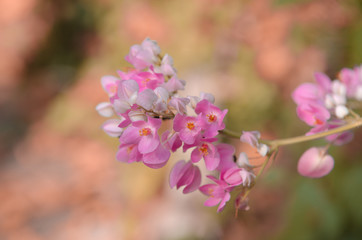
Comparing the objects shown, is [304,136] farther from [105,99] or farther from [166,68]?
[105,99]

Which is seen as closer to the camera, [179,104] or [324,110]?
[179,104]

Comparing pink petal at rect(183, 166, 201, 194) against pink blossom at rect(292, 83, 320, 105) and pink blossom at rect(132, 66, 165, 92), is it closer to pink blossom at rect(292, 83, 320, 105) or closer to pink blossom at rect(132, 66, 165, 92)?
pink blossom at rect(132, 66, 165, 92)

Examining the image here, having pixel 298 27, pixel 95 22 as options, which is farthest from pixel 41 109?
pixel 298 27

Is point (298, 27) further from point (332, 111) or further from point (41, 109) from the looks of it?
point (41, 109)

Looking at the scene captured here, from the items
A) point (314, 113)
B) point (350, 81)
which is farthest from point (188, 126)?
point (350, 81)

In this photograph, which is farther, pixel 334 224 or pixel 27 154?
pixel 27 154

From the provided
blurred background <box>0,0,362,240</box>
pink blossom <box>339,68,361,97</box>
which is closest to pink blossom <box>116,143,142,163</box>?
pink blossom <box>339,68,361,97</box>
